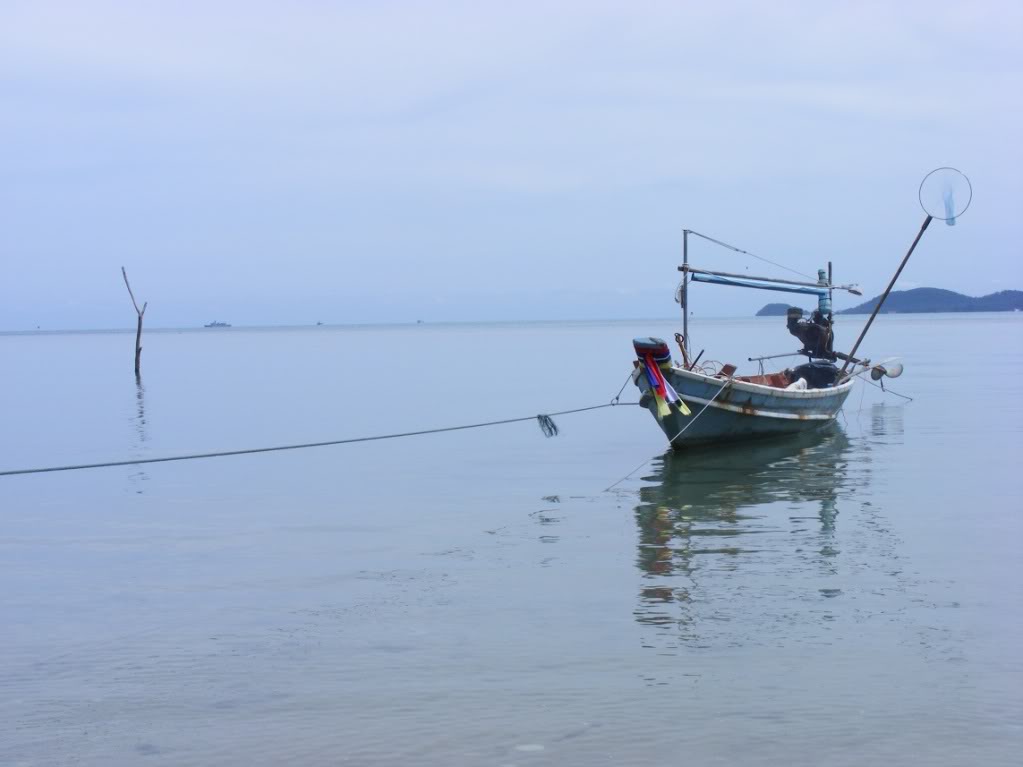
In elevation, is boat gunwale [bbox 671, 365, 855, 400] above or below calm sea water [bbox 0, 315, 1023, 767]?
above

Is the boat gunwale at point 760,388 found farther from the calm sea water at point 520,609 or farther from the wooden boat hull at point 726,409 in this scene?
the calm sea water at point 520,609

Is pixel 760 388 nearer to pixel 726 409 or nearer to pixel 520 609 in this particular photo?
pixel 726 409

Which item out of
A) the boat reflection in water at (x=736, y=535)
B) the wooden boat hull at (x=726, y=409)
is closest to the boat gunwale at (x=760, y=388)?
the wooden boat hull at (x=726, y=409)

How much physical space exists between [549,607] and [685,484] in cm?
854

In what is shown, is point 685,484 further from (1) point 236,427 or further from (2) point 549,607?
(1) point 236,427

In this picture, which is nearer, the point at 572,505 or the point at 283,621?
the point at 283,621

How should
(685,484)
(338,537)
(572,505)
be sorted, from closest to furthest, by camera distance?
(338,537), (572,505), (685,484)

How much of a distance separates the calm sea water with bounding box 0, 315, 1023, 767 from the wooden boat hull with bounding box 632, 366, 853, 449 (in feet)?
1.71

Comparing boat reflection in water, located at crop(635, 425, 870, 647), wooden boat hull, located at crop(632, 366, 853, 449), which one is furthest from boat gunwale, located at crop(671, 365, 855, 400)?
boat reflection in water, located at crop(635, 425, 870, 647)

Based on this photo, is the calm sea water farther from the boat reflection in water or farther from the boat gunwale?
the boat gunwale

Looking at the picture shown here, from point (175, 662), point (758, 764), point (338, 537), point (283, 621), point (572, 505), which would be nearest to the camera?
point (758, 764)

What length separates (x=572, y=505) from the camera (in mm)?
Result: 16844

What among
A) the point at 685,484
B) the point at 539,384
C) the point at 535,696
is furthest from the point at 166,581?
the point at 539,384

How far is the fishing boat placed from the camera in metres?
20.3
